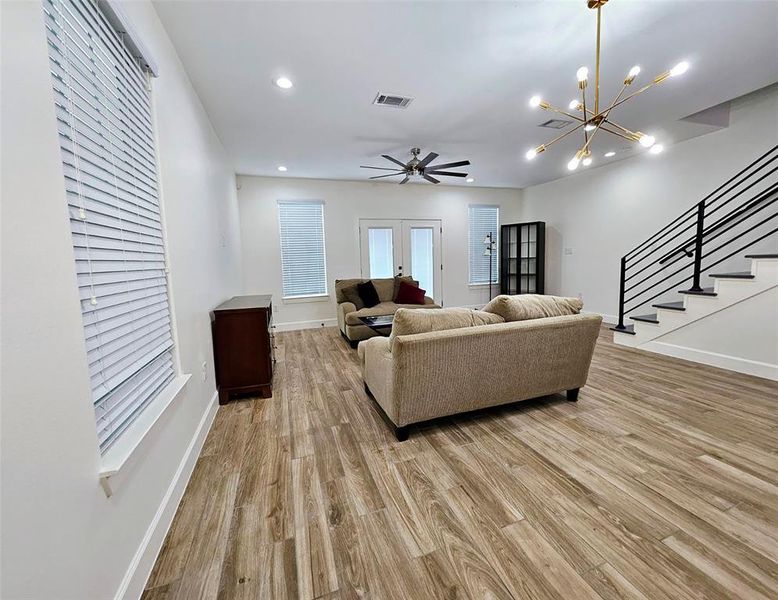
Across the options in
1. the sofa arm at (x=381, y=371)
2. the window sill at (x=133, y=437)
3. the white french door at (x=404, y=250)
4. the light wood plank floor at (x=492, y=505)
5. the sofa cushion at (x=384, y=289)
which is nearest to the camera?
the window sill at (x=133, y=437)

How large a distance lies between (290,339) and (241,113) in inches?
126

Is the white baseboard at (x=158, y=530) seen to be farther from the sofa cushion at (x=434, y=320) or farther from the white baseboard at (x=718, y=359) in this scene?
the white baseboard at (x=718, y=359)

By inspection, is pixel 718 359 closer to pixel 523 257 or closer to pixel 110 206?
pixel 523 257

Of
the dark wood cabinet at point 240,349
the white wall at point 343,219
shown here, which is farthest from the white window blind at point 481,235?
the dark wood cabinet at point 240,349

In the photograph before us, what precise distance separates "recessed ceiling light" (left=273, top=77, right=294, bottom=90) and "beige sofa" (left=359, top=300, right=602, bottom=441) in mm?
2166

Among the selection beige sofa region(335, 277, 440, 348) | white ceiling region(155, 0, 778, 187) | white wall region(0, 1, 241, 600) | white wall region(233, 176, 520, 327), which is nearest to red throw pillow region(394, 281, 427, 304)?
beige sofa region(335, 277, 440, 348)

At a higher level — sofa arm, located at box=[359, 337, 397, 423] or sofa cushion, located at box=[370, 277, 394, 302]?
sofa cushion, located at box=[370, 277, 394, 302]

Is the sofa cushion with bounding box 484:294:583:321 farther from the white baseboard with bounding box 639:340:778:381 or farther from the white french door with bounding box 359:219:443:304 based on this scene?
the white french door with bounding box 359:219:443:304

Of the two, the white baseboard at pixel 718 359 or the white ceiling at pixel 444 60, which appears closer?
the white ceiling at pixel 444 60

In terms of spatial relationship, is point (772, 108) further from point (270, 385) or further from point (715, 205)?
point (270, 385)

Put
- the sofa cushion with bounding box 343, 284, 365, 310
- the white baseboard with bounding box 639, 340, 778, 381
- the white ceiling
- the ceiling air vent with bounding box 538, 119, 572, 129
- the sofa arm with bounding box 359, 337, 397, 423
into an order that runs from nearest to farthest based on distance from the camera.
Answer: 1. the white ceiling
2. the sofa arm with bounding box 359, 337, 397, 423
3. the white baseboard with bounding box 639, 340, 778, 381
4. the ceiling air vent with bounding box 538, 119, 572, 129
5. the sofa cushion with bounding box 343, 284, 365, 310

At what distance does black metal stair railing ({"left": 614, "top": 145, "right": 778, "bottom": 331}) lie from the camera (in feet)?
11.3

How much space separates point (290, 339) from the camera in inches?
202

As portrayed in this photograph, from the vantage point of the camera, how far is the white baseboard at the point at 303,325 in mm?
5695
